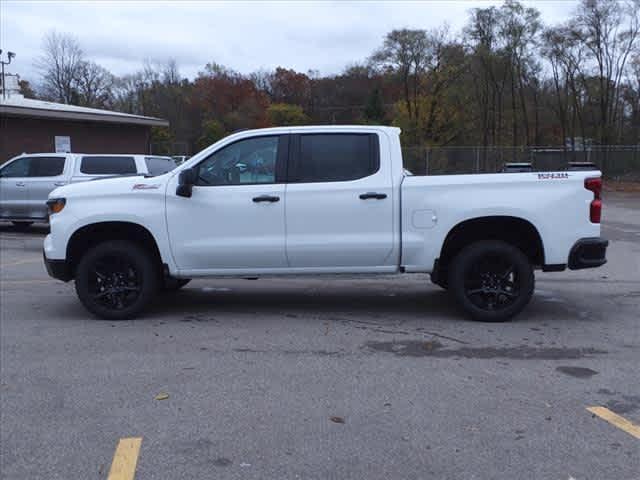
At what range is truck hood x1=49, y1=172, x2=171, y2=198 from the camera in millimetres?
6875

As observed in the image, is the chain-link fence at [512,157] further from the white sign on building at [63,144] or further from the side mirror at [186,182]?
the side mirror at [186,182]

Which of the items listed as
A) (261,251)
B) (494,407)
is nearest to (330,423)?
(494,407)

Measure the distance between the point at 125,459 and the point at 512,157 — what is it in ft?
106

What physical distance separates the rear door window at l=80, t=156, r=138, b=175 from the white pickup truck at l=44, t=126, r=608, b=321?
8.91 m

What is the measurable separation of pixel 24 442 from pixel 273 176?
3.65m

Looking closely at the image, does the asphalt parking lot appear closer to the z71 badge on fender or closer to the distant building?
the z71 badge on fender

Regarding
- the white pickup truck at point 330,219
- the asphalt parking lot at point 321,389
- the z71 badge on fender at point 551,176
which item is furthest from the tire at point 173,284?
the z71 badge on fender at point 551,176

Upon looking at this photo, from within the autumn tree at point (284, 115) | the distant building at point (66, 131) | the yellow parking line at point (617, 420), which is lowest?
the yellow parking line at point (617, 420)

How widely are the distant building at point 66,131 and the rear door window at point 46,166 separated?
8.57m

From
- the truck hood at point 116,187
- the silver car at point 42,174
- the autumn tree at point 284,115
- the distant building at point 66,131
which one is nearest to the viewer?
the truck hood at point 116,187

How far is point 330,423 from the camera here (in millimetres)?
4285

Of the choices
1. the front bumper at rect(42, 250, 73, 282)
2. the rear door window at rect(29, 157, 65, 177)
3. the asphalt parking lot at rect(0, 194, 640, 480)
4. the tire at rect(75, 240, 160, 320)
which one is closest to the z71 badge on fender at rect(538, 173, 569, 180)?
the asphalt parking lot at rect(0, 194, 640, 480)

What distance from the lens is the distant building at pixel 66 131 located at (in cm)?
2362

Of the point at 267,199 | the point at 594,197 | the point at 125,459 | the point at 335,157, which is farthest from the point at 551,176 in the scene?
the point at 125,459
